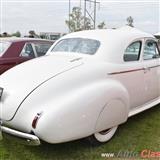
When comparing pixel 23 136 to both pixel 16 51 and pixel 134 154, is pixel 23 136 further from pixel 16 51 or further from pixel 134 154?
pixel 16 51

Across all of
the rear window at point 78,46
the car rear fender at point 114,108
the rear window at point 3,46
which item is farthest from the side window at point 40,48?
the car rear fender at point 114,108

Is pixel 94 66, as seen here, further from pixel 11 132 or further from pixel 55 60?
pixel 11 132

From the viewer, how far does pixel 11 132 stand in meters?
3.88

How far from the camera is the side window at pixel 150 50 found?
18.4ft

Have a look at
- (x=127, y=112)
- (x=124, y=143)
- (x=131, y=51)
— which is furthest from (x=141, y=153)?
(x=131, y=51)

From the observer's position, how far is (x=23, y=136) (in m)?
3.73

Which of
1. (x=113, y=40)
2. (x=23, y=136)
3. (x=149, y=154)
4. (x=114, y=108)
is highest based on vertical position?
(x=113, y=40)

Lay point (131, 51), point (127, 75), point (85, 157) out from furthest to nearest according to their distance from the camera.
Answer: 1. point (131, 51)
2. point (127, 75)
3. point (85, 157)

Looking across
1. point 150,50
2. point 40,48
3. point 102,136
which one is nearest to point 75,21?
point 40,48

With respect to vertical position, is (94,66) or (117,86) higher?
(94,66)

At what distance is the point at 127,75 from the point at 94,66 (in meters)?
0.70

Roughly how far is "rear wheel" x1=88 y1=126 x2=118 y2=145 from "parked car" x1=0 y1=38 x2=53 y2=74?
326cm

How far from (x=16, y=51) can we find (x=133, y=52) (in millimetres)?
3069

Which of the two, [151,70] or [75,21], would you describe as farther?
[75,21]
